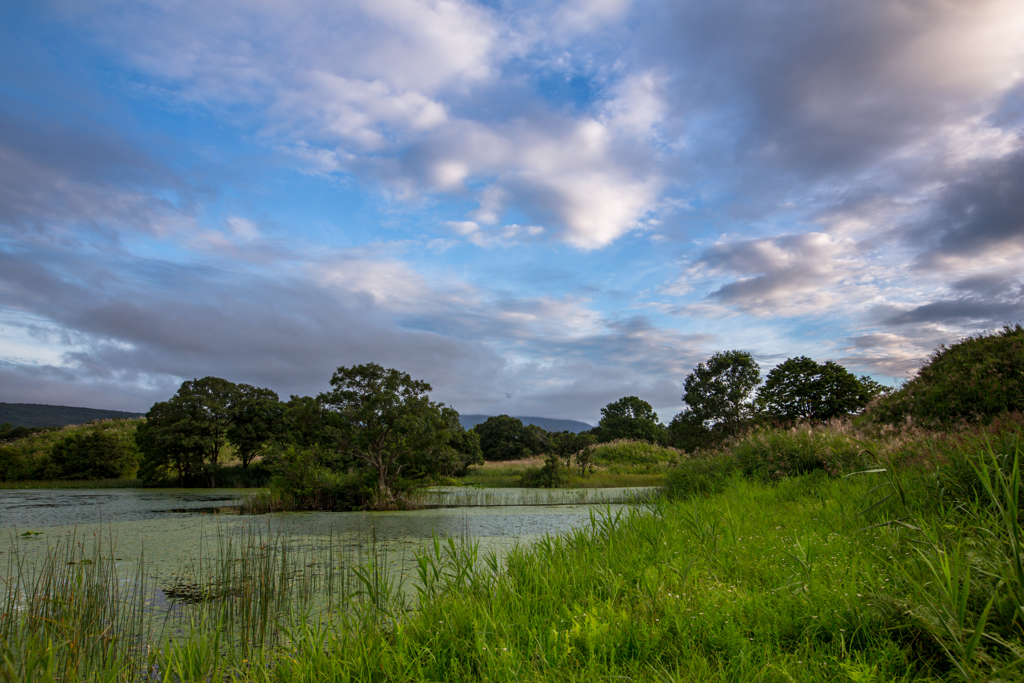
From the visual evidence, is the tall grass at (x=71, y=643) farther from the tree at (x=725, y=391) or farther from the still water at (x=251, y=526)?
the tree at (x=725, y=391)

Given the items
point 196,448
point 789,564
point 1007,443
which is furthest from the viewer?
point 196,448

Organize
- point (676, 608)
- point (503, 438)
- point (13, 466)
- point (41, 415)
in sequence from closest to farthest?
point (676, 608) < point (13, 466) < point (503, 438) < point (41, 415)

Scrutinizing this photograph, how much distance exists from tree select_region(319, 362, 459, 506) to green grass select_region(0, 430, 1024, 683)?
992 centimetres

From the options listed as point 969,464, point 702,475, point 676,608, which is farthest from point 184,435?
point 969,464

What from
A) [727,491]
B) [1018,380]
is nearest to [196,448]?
[727,491]

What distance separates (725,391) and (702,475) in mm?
14092

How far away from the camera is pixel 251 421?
2858 centimetres

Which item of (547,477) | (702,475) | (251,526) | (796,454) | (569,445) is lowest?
(547,477)

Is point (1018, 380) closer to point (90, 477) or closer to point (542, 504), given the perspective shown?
point (542, 504)

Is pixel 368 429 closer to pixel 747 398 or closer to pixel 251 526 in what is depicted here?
pixel 251 526

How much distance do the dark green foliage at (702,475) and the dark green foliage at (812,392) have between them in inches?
401

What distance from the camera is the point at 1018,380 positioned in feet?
23.8

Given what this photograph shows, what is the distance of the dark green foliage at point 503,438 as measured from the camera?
3969cm

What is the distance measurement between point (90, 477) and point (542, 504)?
1190 inches
